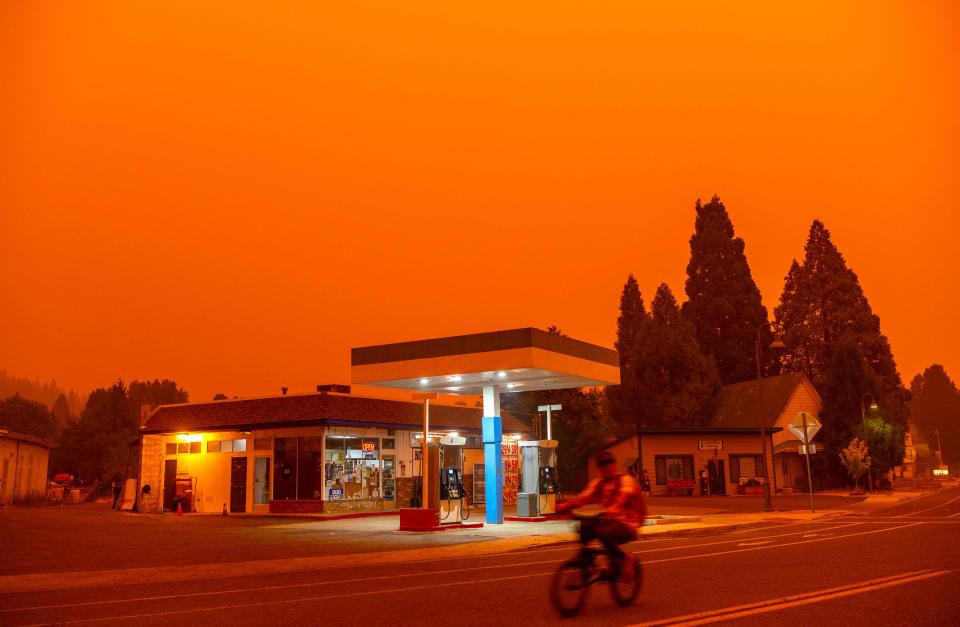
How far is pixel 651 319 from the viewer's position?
6875cm

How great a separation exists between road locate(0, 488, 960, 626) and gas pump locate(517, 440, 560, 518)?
11.8 metres

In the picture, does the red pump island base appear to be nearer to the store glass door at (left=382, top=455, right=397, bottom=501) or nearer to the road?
the road

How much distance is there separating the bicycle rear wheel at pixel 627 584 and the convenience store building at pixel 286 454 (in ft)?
70.3

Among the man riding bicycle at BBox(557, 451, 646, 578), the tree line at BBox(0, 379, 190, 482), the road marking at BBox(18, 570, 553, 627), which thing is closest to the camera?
the man riding bicycle at BBox(557, 451, 646, 578)

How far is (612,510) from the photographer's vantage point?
9664 mm

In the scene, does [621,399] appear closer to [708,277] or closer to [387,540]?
[708,277]

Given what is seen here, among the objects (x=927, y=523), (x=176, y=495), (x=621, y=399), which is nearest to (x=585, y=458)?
(x=621, y=399)

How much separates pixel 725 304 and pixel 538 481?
47.3 meters

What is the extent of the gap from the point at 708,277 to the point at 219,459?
166 ft

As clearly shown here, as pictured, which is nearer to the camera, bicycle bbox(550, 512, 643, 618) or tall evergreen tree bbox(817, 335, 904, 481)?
bicycle bbox(550, 512, 643, 618)

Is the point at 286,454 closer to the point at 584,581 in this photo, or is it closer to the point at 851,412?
the point at 584,581

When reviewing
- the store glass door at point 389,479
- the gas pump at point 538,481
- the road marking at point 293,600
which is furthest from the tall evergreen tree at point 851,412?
the road marking at point 293,600

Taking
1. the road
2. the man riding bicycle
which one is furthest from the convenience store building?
the man riding bicycle

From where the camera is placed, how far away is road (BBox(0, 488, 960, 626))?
29.8 feet
